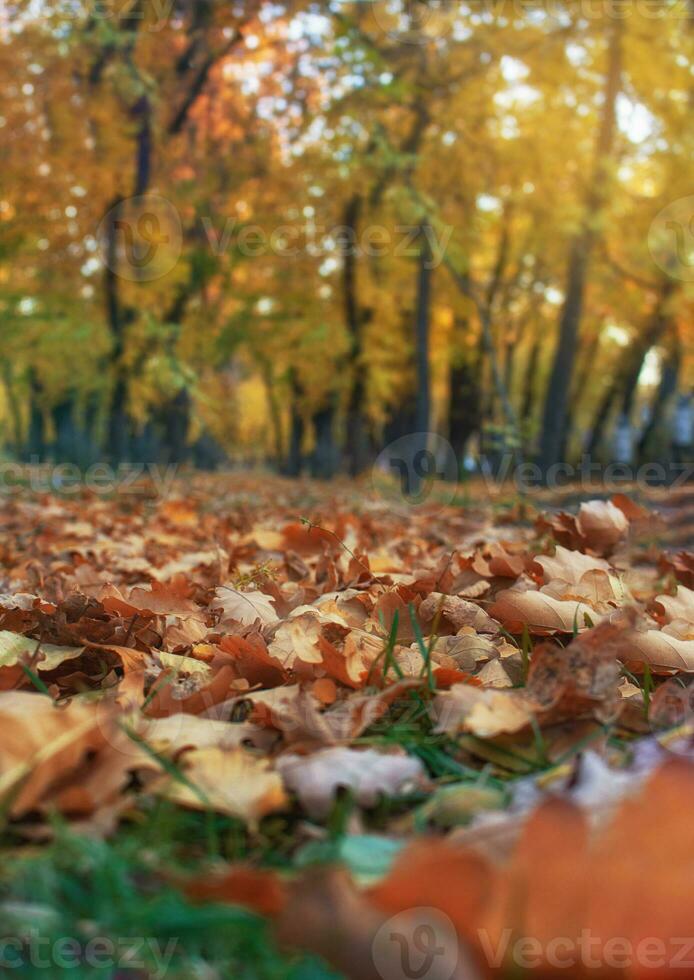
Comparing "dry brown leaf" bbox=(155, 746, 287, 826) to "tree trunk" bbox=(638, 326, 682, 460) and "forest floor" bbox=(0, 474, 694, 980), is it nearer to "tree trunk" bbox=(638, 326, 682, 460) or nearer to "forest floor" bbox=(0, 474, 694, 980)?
"forest floor" bbox=(0, 474, 694, 980)

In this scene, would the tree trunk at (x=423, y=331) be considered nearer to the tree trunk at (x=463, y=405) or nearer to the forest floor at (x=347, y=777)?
the tree trunk at (x=463, y=405)

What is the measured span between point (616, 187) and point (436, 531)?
832 cm

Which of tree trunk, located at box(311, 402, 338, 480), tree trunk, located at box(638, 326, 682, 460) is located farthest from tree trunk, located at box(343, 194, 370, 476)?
tree trunk, located at box(638, 326, 682, 460)

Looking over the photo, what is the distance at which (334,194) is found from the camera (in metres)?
15.1

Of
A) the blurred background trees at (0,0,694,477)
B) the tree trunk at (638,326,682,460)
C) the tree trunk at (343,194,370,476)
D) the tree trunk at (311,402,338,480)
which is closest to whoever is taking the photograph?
the blurred background trees at (0,0,694,477)

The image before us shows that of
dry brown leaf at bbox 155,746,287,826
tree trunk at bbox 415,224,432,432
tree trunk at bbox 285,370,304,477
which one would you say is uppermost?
tree trunk at bbox 415,224,432,432

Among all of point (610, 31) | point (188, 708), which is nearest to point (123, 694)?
point (188, 708)

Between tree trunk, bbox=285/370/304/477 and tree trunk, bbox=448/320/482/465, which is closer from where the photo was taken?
tree trunk, bbox=448/320/482/465

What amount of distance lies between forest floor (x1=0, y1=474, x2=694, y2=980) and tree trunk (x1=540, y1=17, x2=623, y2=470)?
9774 millimetres

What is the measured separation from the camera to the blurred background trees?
10922mm

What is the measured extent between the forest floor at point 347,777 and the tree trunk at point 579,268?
977 centimetres

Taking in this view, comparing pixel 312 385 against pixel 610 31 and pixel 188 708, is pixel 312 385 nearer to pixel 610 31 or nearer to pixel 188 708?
pixel 610 31

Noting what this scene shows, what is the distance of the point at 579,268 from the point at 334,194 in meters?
5.00

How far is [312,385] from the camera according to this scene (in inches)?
731
